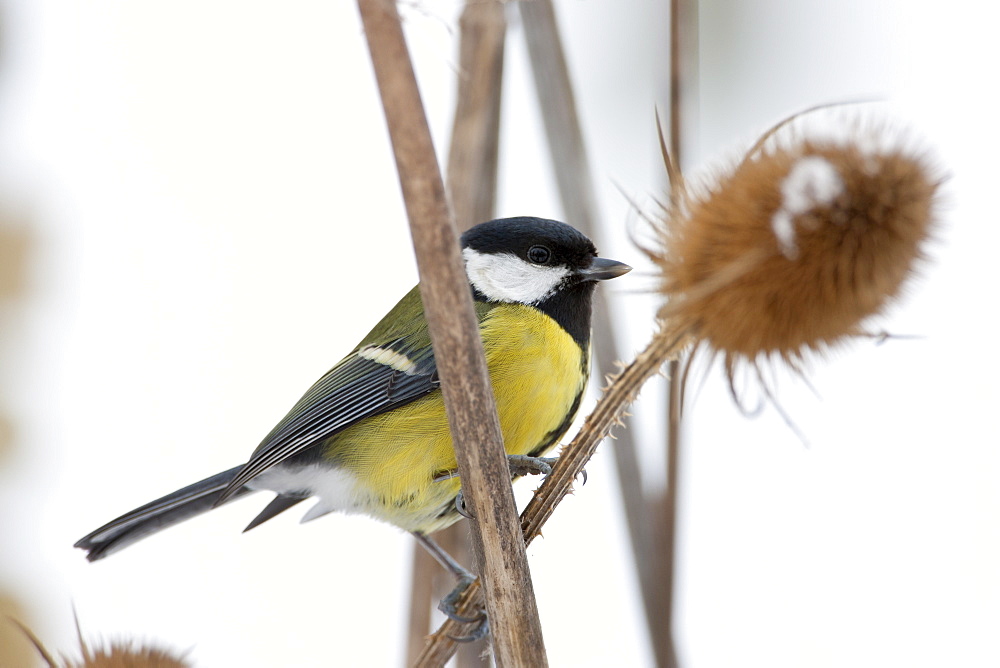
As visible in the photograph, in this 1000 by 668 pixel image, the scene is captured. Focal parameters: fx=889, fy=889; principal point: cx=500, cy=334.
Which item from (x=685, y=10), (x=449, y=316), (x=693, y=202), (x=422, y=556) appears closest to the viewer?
(x=449, y=316)

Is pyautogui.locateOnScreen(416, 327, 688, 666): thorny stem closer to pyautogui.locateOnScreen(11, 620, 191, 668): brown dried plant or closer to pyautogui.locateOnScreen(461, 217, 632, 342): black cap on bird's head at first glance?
pyautogui.locateOnScreen(11, 620, 191, 668): brown dried plant

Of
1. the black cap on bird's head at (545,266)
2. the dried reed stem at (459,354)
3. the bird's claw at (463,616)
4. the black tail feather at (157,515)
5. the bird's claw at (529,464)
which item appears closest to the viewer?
the dried reed stem at (459,354)

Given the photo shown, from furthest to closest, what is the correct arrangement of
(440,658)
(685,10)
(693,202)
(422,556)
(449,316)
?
(422,556) < (685,10) < (440,658) < (693,202) < (449,316)

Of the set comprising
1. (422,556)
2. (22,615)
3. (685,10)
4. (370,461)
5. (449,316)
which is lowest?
(422,556)

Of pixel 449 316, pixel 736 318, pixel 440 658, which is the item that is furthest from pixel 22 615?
pixel 736 318

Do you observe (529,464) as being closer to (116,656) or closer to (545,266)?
(545,266)

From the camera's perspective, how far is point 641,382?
0.71 m

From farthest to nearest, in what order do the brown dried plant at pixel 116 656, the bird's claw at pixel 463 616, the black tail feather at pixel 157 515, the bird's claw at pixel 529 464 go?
the black tail feather at pixel 157 515
the bird's claw at pixel 529 464
the bird's claw at pixel 463 616
the brown dried plant at pixel 116 656

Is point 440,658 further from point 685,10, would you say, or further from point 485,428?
point 685,10

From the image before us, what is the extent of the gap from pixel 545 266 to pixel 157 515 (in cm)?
63

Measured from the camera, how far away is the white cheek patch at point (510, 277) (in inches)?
49.4

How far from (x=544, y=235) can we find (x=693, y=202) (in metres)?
0.56

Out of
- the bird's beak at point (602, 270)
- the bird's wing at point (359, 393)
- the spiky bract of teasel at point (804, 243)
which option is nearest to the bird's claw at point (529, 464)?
the bird's wing at point (359, 393)

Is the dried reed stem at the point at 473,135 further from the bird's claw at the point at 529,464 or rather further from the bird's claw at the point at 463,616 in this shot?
the bird's claw at the point at 529,464
